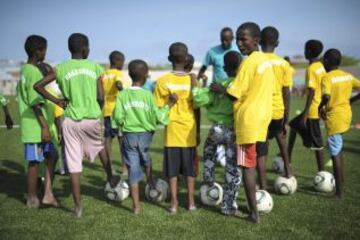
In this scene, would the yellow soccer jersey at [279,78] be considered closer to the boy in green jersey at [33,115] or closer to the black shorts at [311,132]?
the black shorts at [311,132]

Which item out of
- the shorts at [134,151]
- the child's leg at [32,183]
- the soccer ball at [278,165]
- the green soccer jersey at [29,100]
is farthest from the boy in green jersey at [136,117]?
the soccer ball at [278,165]

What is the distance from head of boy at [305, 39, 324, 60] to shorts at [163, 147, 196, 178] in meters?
3.04

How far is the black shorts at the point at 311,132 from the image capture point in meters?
7.54

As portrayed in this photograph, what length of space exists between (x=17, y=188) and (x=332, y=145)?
5.81 meters

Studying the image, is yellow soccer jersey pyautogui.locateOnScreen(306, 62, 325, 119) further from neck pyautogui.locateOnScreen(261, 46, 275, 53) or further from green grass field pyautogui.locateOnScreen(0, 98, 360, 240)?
green grass field pyautogui.locateOnScreen(0, 98, 360, 240)

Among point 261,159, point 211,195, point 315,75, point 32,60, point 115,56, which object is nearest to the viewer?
point 32,60

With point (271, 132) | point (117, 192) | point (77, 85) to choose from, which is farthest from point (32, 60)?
point (271, 132)

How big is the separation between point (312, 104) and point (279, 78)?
1422 millimetres

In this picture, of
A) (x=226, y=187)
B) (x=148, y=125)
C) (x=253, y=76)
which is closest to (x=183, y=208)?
(x=226, y=187)

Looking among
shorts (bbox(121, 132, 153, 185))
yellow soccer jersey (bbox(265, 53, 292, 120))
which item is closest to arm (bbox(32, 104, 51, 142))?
shorts (bbox(121, 132, 153, 185))

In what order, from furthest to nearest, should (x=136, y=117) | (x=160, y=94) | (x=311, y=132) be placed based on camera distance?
(x=311, y=132) < (x=160, y=94) < (x=136, y=117)

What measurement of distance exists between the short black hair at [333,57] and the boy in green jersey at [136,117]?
2.87 m

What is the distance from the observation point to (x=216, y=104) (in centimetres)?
600

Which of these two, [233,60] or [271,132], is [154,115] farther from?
[271,132]
